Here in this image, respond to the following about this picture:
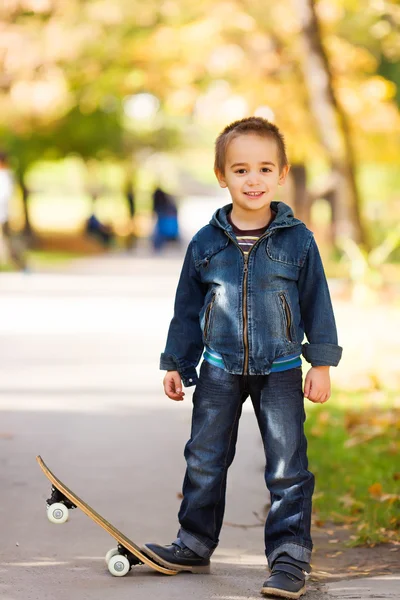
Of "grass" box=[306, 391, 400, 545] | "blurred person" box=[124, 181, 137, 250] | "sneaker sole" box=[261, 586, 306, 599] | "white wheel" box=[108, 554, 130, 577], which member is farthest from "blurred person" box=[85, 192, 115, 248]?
"sneaker sole" box=[261, 586, 306, 599]

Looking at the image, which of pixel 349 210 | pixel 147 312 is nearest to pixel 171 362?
pixel 147 312

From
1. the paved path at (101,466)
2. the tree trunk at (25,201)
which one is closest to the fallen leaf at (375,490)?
the paved path at (101,466)

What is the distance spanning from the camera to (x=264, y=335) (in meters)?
4.25

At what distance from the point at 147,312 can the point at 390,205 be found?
3645 centimetres

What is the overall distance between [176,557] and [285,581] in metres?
0.48

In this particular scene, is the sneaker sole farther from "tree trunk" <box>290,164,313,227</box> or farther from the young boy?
"tree trunk" <box>290,164,313,227</box>

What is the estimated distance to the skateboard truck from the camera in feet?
14.1

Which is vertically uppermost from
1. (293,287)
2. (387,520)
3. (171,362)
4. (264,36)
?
(264,36)

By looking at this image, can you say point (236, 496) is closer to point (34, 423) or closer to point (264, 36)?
point (34, 423)

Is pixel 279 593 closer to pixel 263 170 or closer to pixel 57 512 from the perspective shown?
pixel 57 512

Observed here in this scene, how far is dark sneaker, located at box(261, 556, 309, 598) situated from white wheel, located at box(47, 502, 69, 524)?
0.76 metres

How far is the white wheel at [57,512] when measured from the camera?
4.29 meters

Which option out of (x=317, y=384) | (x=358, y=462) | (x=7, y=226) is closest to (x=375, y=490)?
(x=358, y=462)

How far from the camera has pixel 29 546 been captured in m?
4.93
